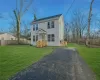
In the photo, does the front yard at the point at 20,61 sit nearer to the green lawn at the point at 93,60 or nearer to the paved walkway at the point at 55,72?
the green lawn at the point at 93,60

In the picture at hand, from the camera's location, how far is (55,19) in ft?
108

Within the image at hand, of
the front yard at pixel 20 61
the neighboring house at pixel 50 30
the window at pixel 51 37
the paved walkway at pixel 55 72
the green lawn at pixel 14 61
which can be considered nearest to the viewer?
the paved walkway at pixel 55 72

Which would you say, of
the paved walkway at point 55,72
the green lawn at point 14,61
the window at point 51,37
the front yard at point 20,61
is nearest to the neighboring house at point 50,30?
the window at point 51,37

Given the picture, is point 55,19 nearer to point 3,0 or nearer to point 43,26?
point 43,26

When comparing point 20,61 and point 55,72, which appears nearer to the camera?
point 55,72

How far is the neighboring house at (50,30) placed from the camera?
107 feet

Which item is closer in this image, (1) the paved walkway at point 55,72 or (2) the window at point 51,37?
(1) the paved walkway at point 55,72

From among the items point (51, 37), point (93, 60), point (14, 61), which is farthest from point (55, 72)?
point (51, 37)

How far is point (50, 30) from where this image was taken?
1336 inches

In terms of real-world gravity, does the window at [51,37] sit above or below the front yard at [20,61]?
above

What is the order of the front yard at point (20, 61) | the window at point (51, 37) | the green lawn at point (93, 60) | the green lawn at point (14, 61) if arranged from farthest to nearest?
the window at point (51, 37), the green lawn at point (93, 60), the front yard at point (20, 61), the green lawn at point (14, 61)

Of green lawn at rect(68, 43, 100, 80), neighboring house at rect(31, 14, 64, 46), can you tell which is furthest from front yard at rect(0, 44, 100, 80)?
neighboring house at rect(31, 14, 64, 46)

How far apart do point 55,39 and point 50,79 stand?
26.6 meters

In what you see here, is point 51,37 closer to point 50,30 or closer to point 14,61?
point 50,30
